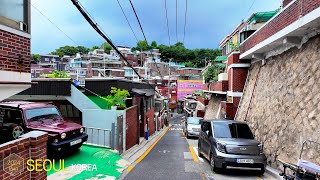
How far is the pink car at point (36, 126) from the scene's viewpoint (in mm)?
9328

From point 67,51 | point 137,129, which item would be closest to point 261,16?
point 137,129

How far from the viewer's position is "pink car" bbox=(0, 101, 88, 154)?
367 inches

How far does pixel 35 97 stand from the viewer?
15.6m

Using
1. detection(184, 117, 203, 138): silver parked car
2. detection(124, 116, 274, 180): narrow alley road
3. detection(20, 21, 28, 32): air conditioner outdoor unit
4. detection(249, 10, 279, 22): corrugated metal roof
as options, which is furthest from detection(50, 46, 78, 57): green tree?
detection(20, 21, 28, 32): air conditioner outdoor unit

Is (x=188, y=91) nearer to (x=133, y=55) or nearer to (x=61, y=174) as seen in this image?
(x=133, y=55)

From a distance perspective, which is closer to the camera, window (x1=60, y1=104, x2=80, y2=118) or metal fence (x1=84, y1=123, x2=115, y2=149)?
metal fence (x1=84, y1=123, x2=115, y2=149)

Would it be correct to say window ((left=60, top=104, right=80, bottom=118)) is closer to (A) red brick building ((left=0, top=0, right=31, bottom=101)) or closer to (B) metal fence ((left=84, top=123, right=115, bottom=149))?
(B) metal fence ((left=84, top=123, right=115, bottom=149))

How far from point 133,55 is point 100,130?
302ft

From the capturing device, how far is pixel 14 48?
5582 millimetres

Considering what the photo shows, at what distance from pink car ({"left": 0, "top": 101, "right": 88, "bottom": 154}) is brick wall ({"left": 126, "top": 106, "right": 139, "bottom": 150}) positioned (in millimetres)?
3844

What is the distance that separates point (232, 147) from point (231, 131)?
1222 millimetres

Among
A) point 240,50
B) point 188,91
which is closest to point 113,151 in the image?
point 240,50

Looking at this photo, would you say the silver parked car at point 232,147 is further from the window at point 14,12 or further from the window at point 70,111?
the window at point 70,111

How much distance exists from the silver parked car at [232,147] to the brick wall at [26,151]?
18.4 ft
